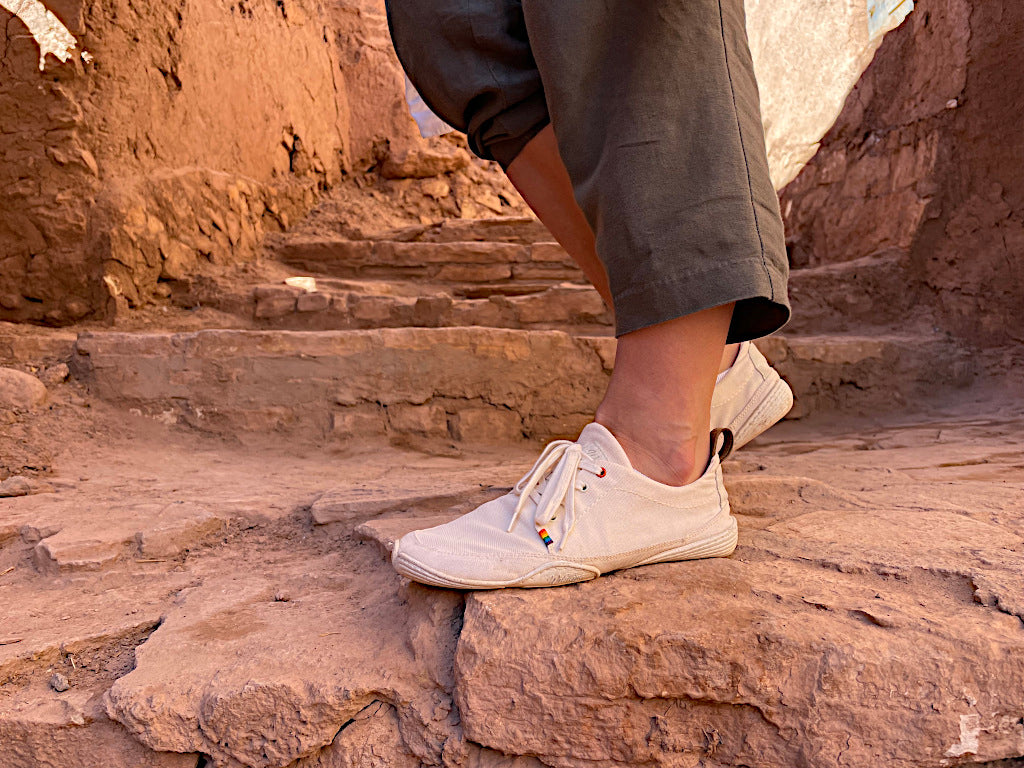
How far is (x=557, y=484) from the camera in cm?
77

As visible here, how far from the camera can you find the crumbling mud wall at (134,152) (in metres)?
2.42

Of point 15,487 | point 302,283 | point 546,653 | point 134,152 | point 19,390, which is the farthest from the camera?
point 302,283

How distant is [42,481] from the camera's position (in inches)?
60.2

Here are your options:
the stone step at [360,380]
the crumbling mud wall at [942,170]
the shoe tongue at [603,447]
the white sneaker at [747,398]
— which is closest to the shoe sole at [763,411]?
the white sneaker at [747,398]

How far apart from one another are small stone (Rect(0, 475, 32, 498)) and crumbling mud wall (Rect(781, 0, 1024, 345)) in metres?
2.98

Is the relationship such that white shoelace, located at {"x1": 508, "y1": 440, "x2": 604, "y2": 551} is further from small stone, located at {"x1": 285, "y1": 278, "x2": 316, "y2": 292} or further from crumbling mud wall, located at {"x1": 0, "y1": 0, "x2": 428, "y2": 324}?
small stone, located at {"x1": 285, "y1": 278, "x2": 316, "y2": 292}

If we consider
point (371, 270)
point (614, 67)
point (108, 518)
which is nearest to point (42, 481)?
point (108, 518)

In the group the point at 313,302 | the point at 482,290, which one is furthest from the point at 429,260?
the point at 313,302

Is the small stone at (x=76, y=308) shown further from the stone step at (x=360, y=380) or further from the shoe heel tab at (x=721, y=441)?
the shoe heel tab at (x=721, y=441)

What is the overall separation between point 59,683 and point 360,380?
4.19ft

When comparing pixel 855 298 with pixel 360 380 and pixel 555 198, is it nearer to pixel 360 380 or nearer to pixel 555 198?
pixel 360 380

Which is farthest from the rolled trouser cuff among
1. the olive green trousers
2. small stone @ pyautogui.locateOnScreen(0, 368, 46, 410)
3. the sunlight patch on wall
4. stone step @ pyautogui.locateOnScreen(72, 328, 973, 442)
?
the sunlight patch on wall

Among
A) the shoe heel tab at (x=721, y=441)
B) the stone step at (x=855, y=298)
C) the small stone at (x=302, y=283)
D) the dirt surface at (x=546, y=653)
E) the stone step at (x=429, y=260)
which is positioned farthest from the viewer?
the stone step at (x=429, y=260)

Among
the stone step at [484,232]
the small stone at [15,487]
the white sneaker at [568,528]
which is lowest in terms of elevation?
the small stone at [15,487]
